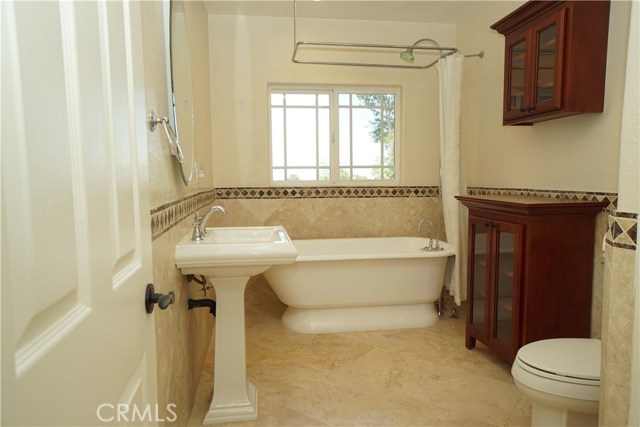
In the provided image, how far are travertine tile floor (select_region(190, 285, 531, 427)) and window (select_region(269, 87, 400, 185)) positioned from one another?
1556 millimetres

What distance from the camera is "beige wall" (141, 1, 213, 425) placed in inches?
56.9

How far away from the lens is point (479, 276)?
268cm

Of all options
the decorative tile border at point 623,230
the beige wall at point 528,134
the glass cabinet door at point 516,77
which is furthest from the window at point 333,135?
the decorative tile border at point 623,230

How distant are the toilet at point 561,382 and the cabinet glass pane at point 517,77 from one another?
1.52 meters

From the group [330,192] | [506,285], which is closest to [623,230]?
[506,285]

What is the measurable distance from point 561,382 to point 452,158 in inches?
82.4

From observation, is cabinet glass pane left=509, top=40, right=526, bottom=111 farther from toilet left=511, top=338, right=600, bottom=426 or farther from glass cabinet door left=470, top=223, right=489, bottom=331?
toilet left=511, top=338, right=600, bottom=426

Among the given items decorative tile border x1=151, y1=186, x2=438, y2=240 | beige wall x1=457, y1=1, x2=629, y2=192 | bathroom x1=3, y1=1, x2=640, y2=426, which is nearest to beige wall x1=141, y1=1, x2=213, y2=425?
bathroom x1=3, y1=1, x2=640, y2=426

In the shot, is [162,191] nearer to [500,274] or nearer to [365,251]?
[500,274]

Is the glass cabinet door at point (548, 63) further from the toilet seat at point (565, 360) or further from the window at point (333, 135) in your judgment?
the window at point (333, 135)

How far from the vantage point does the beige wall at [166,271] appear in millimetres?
1445

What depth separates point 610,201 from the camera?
212 centimetres

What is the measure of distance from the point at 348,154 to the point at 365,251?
98cm

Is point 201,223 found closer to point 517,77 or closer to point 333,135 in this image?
point 333,135
